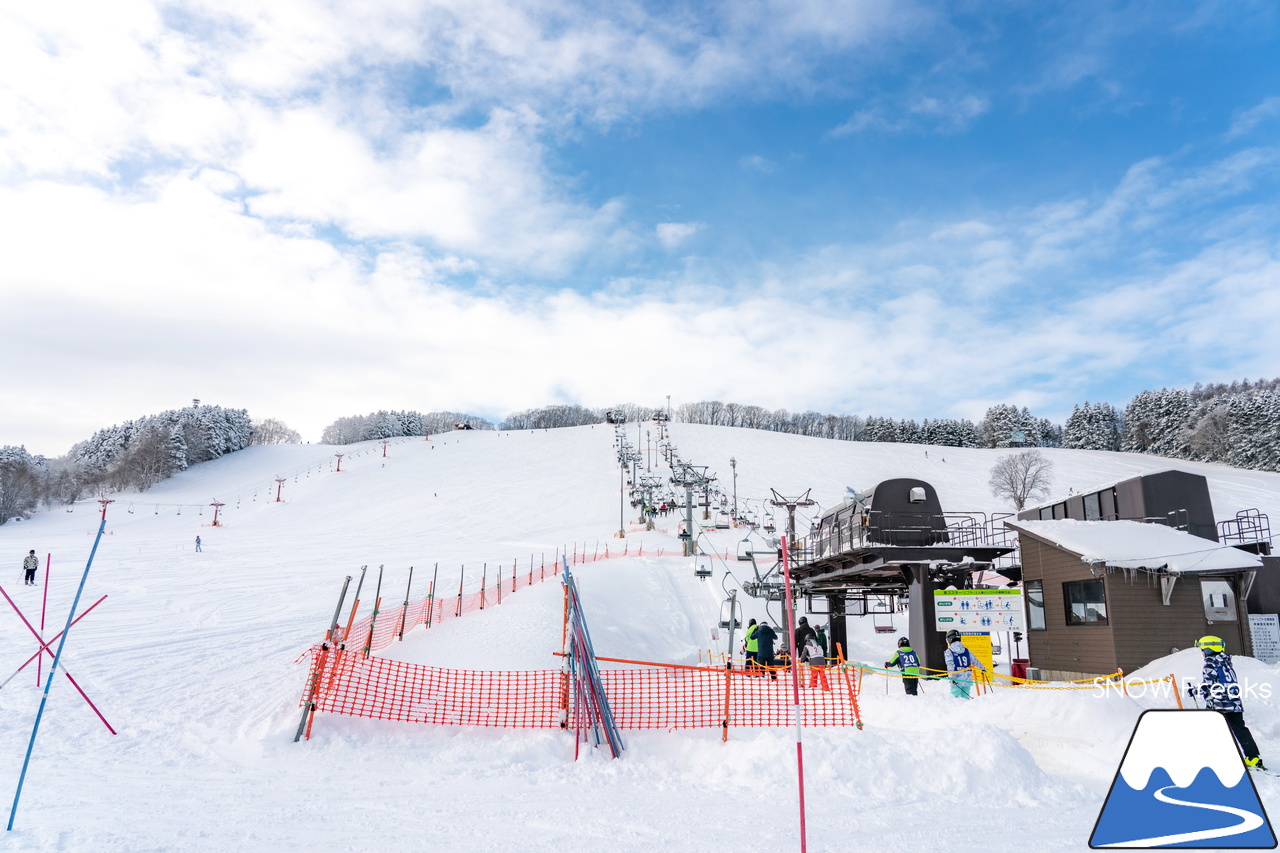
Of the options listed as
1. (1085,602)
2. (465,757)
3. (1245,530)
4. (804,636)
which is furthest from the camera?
(1245,530)

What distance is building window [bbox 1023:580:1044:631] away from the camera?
→ 62.5 ft

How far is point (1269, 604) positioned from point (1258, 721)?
1240 cm

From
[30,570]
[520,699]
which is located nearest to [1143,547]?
[520,699]

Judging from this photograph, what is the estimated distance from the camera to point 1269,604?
19.9m

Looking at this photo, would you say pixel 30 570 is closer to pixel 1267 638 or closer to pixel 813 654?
pixel 813 654

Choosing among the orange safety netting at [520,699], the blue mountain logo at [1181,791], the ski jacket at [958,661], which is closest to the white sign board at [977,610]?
the ski jacket at [958,661]

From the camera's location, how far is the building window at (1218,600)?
17.0 m

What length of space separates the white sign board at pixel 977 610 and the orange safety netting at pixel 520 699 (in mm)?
3685

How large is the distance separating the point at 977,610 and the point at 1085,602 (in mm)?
4343

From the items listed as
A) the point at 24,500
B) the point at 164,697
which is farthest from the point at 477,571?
the point at 24,500

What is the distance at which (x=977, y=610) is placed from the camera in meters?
15.2

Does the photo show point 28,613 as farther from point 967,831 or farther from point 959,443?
point 959,443

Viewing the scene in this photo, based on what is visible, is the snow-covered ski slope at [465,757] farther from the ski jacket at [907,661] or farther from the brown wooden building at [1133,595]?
the brown wooden building at [1133,595]

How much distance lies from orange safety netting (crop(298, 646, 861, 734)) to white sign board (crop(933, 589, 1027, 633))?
3685 mm
